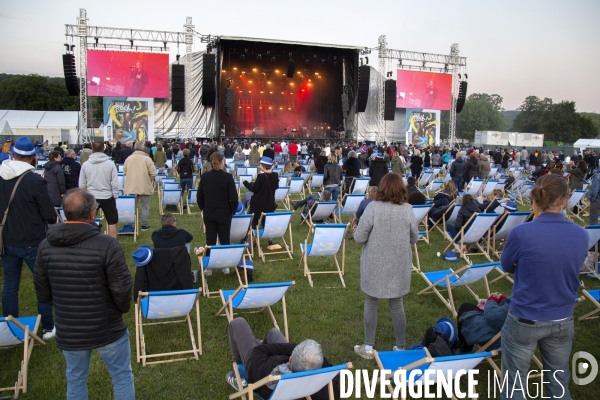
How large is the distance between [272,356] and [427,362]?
90cm

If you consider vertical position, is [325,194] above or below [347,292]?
A: above

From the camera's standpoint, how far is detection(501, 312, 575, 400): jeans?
8.08ft

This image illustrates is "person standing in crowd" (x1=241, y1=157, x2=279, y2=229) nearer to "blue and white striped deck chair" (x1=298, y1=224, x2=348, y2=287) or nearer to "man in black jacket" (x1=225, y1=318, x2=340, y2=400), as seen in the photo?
"blue and white striped deck chair" (x1=298, y1=224, x2=348, y2=287)

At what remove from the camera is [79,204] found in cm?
243

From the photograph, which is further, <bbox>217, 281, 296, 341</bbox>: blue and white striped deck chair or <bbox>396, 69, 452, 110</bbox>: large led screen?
<bbox>396, 69, 452, 110</bbox>: large led screen

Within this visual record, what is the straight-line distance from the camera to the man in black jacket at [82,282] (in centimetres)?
239

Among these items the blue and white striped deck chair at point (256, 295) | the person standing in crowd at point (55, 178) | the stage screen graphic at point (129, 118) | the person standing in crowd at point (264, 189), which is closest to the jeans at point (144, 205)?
the person standing in crowd at point (55, 178)

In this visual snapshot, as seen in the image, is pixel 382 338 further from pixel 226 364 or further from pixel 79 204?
pixel 79 204

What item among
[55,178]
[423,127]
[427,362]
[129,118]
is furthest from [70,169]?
[423,127]

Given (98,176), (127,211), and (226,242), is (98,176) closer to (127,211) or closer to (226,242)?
(127,211)

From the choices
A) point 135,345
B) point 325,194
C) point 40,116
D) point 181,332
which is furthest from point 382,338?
point 40,116

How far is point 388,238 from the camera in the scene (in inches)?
140

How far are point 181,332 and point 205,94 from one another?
21.3 metres

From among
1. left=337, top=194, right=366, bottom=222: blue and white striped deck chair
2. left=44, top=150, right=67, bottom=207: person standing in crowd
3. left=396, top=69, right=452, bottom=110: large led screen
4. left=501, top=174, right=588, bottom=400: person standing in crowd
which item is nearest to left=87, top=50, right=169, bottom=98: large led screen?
left=396, top=69, right=452, bottom=110: large led screen
